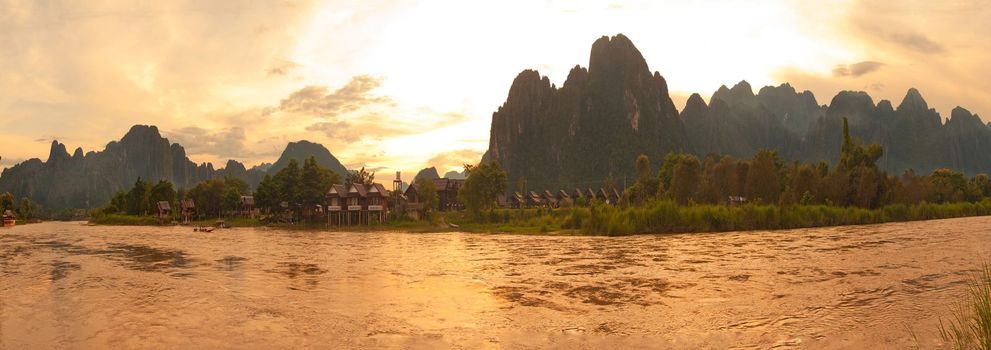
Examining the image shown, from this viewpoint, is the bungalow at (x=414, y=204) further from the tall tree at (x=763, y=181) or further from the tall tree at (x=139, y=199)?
the tall tree at (x=139, y=199)

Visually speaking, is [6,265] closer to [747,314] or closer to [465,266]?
[465,266]

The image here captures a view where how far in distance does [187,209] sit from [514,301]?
4582 inches

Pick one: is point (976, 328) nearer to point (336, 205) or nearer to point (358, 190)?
point (358, 190)

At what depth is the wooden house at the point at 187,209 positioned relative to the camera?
110938mm

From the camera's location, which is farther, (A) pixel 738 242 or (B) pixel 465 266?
(A) pixel 738 242

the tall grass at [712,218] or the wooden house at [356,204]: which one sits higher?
the wooden house at [356,204]

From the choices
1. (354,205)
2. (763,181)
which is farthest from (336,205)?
(763,181)

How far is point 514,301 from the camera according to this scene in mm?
14320

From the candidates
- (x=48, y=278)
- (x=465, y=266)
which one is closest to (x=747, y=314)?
(x=465, y=266)

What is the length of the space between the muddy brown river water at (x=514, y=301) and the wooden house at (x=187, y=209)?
305 ft

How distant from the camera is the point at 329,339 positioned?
1034cm

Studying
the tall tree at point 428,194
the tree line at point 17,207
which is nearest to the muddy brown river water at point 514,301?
the tall tree at point 428,194

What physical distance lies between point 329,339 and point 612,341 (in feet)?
16.3

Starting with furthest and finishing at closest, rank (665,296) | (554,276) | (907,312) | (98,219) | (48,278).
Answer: (98,219) < (48,278) < (554,276) < (665,296) < (907,312)
